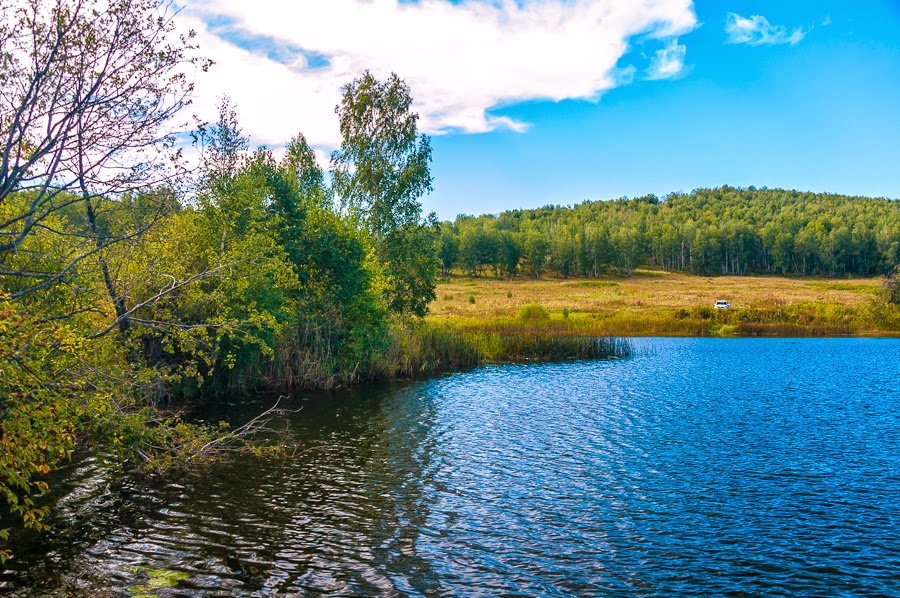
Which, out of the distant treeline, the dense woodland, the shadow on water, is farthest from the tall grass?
the distant treeline

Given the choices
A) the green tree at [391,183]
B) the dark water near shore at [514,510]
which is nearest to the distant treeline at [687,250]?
the green tree at [391,183]

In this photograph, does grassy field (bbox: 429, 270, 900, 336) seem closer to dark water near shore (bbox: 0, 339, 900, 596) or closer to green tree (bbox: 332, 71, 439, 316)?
green tree (bbox: 332, 71, 439, 316)

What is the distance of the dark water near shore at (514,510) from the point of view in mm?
10117

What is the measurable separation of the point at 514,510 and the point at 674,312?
6593cm

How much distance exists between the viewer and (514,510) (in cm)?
1349

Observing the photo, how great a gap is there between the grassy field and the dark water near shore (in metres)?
30.4

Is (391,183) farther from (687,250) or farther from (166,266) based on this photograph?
(687,250)

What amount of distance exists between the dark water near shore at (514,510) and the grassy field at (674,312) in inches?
1198

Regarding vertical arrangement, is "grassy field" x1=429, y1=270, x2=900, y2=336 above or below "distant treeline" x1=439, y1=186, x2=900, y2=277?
below

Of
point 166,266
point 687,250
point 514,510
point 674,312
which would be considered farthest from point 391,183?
point 687,250

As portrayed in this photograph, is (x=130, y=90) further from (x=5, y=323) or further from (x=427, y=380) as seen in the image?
(x=427, y=380)

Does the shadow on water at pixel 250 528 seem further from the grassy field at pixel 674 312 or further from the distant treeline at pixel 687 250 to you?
the distant treeline at pixel 687 250

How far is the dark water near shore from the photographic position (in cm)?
1012

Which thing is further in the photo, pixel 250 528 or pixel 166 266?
pixel 166 266
